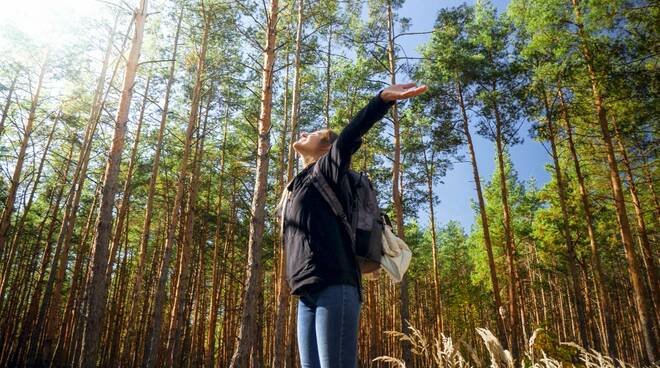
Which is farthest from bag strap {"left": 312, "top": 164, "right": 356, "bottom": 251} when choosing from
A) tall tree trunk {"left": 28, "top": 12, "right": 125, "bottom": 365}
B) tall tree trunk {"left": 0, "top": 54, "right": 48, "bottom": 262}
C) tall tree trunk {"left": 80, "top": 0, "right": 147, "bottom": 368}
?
tall tree trunk {"left": 0, "top": 54, "right": 48, "bottom": 262}

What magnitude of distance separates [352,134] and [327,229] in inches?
18.1

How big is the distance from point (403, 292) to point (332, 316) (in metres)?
9.60

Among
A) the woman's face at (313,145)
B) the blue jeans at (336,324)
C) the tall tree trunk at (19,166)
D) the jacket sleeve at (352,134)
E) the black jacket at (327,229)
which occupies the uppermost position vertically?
the tall tree trunk at (19,166)

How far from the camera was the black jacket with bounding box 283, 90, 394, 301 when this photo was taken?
166 centimetres

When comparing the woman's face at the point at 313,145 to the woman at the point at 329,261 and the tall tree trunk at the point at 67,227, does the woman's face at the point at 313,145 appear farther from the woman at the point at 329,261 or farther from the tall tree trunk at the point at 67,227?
the tall tree trunk at the point at 67,227

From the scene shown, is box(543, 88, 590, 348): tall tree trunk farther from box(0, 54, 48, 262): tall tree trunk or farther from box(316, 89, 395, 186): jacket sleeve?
box(0, 54, 48, 262): tall tree trunk

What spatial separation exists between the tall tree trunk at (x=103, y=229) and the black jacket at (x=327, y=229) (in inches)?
214

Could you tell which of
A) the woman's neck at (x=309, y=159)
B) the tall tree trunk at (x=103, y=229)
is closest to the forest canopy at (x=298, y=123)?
the tall tree trunk at (x=103, y=229)

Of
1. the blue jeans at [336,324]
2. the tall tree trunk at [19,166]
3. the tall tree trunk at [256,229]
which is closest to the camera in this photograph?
the blue jeans at [336,324]

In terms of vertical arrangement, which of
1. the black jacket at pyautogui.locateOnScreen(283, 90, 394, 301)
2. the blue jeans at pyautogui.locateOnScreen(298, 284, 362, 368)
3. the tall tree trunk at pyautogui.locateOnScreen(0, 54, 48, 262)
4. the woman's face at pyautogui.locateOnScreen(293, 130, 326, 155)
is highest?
the tall tree trunk at pyautogui.locateOnScreen(0, 54, 48, 262)

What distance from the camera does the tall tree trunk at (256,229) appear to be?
555cm

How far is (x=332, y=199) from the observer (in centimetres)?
182

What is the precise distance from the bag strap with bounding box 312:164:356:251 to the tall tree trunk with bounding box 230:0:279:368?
14.1ft

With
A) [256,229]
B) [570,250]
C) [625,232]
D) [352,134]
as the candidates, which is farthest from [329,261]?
[570,250]
